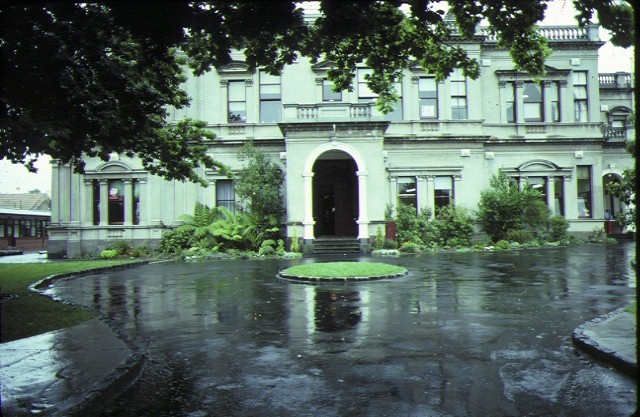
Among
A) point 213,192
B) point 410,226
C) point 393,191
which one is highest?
point 213,192

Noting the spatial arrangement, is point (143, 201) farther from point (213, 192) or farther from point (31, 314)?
point (31, 314)

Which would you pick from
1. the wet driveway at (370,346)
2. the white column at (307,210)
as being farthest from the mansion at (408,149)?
the wet driveway at (370,346)

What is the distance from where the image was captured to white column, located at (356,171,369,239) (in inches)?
920

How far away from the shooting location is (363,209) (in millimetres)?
23531

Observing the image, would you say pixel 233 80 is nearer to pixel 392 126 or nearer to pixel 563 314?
pixel 392 126

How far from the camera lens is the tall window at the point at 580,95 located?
95.1ft

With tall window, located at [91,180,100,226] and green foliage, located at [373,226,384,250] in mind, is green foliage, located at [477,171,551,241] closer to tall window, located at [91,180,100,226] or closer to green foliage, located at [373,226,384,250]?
green foliage, located at [373,226,384,250]

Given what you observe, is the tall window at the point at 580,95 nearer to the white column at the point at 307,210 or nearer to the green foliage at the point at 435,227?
the green foliage at the point at 435,227

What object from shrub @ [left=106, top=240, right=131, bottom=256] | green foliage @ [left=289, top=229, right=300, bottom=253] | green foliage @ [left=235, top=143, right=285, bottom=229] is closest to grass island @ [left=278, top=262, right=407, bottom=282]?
green foliage @ [left=289, top=229, right=300, bottom=253]

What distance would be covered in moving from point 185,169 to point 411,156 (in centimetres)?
1752

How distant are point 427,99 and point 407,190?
5.50m

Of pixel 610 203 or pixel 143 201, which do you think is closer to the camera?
pixel 143 201

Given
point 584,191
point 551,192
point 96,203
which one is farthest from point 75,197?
point 584,191

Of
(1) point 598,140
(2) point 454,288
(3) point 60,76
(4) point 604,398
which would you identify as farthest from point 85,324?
(1) point 598,140
